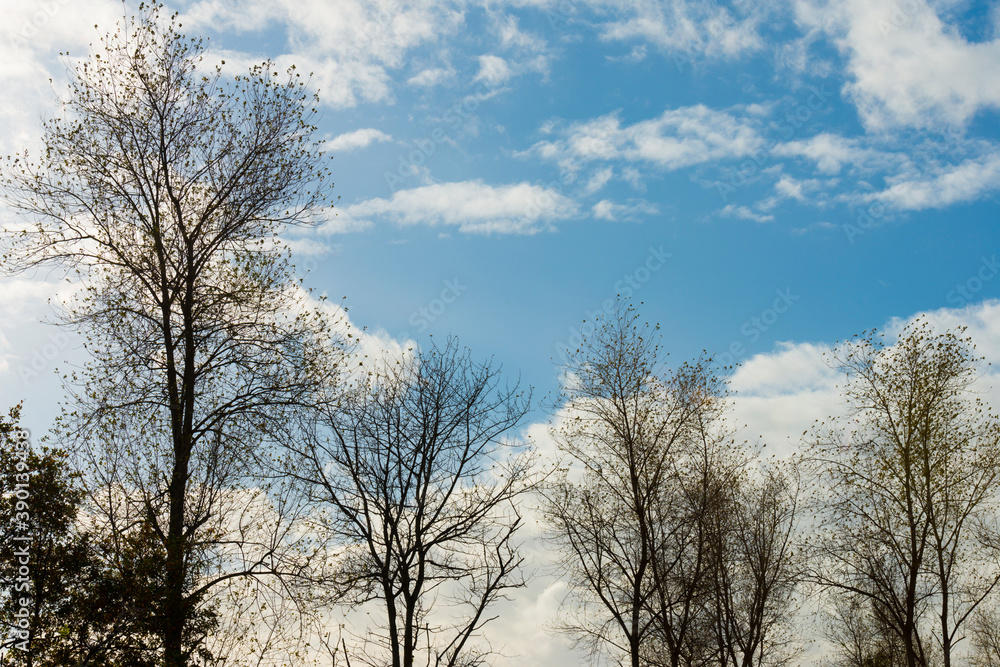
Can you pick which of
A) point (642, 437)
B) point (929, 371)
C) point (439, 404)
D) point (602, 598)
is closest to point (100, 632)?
point (439, 404)

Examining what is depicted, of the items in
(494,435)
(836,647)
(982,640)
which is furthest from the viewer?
(982,640)

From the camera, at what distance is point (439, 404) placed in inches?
727

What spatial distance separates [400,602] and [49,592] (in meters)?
7.04

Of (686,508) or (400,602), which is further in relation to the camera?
(686,508)

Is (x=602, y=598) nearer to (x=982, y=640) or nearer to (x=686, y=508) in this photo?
(x=686, y=508)

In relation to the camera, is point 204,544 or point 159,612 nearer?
point 159,612

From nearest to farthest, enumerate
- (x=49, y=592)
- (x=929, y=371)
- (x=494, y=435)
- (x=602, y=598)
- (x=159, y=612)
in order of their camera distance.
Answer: (x=49, y=592)
(x=159, y=612)
(x=494, y=435)
(x=602, y=598)
(x=929, y=371)

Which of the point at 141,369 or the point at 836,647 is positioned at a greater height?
the point at 141,369

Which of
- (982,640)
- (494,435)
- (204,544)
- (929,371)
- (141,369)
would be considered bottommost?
(982,640)

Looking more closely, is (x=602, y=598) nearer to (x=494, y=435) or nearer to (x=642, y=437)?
(x=642, y=437)

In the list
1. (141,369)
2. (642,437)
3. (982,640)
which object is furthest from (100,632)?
(982,640)

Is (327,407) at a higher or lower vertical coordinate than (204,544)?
A: higher

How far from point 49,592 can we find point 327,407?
21.6 feet

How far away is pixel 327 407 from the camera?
57.2 feet
